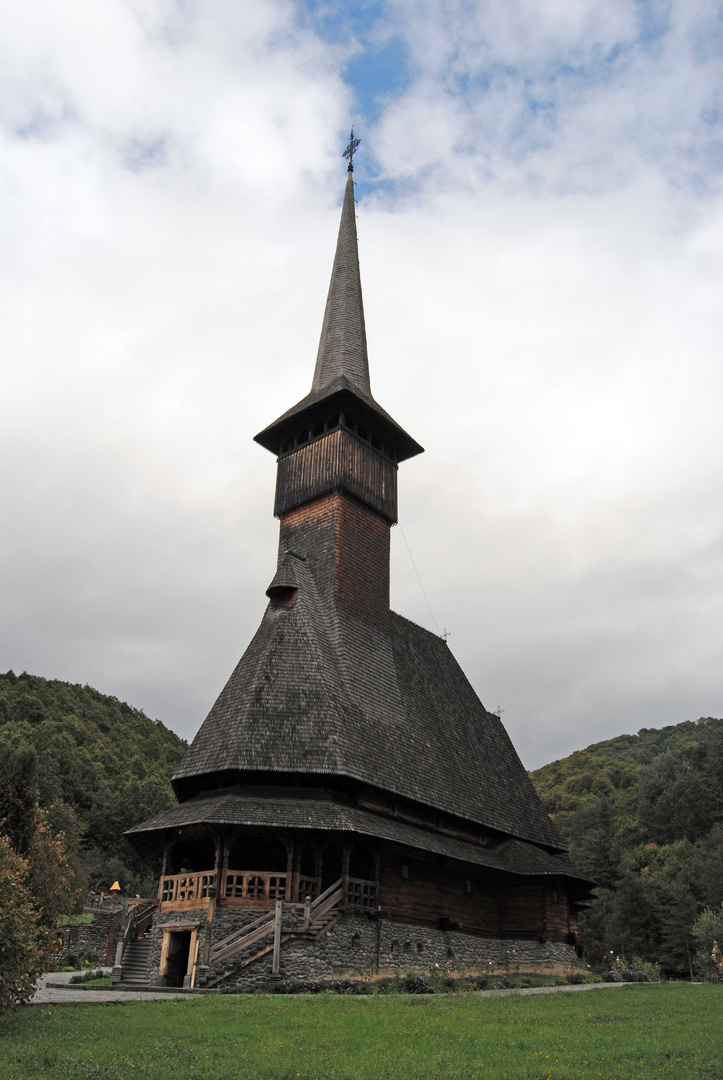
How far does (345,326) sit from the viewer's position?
102 feet

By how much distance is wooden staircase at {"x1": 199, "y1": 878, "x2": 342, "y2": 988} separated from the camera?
16.3 m

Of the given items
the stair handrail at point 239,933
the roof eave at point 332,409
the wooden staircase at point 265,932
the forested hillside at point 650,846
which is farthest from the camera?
the forested hillside at point 650,846

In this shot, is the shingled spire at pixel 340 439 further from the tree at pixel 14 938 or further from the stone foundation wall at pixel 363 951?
the tree at pixel 14 938

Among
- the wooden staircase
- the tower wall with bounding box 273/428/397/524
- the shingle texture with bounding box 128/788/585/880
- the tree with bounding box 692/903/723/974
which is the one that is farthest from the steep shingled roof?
the tree with bounding box 692/903/723/974

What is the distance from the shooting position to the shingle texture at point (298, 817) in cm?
1758

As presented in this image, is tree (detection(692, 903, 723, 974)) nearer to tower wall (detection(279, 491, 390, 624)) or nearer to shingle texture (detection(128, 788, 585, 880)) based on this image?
shingle texture (detection(128, 788, 585, 880))

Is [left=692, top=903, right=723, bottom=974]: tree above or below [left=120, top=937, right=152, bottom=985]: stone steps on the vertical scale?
above

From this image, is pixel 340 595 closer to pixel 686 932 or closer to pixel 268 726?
pixel 268 726

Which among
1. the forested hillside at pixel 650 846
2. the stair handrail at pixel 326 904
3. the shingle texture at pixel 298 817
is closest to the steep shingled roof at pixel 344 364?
the shingle texture at pixel 298 817

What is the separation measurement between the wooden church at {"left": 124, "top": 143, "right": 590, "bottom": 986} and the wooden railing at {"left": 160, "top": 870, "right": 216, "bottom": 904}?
0.04m

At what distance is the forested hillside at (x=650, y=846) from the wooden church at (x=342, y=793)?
15.7 m

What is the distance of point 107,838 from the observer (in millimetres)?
58750

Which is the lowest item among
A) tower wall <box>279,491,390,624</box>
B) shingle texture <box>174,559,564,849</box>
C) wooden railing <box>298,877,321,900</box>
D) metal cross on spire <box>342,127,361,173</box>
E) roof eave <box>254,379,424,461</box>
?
wooden railing <box>298,877,321,900</box>

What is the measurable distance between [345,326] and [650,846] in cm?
4512
